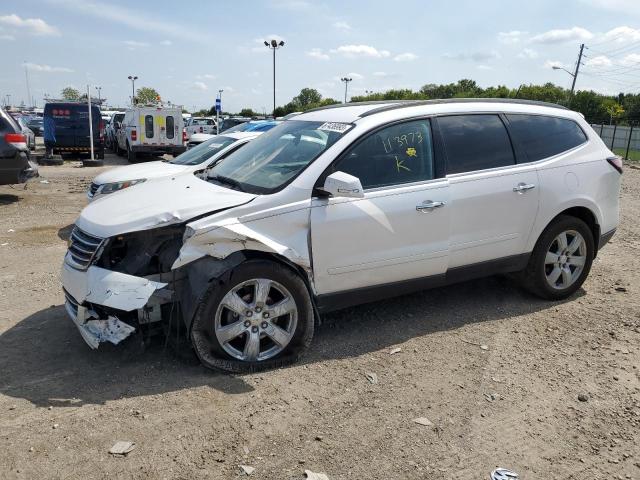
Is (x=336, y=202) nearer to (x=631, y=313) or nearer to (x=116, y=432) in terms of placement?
(x=116, y=432)

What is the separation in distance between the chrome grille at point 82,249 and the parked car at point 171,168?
3.40 metres

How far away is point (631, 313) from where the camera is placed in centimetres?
495

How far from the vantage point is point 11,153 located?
10117 mm

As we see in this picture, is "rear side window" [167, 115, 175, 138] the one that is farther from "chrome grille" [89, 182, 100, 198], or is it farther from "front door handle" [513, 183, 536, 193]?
"front door handle" [513, 183, 536, 193]

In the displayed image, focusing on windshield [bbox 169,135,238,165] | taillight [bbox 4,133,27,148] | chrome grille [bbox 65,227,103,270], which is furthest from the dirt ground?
taillight [bbox 4,133,27,148]

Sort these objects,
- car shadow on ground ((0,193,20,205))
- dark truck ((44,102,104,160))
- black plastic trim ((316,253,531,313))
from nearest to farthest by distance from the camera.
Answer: black plastic trim ((316,253,531,313)) → car shadow on ground ((0,193,20,205)) → dark truck ((44,102,104,160))

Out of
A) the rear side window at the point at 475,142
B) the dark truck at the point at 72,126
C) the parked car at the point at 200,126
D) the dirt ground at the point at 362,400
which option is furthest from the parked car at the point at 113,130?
the rear side window at the point at 475,142

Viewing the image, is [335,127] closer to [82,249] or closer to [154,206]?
[154,206]

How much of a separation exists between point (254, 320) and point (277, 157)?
1.39 metres

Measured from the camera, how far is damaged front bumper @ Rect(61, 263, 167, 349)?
3500mm

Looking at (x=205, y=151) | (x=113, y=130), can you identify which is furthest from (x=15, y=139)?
(x=113, y=130)

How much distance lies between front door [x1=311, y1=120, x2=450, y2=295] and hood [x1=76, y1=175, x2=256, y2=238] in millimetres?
675

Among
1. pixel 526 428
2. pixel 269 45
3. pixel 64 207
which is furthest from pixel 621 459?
pixel 269 45

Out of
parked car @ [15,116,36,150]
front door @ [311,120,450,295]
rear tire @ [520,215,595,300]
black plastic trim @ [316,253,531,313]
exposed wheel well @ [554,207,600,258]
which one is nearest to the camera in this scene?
front door @ [311,120,450,295]
